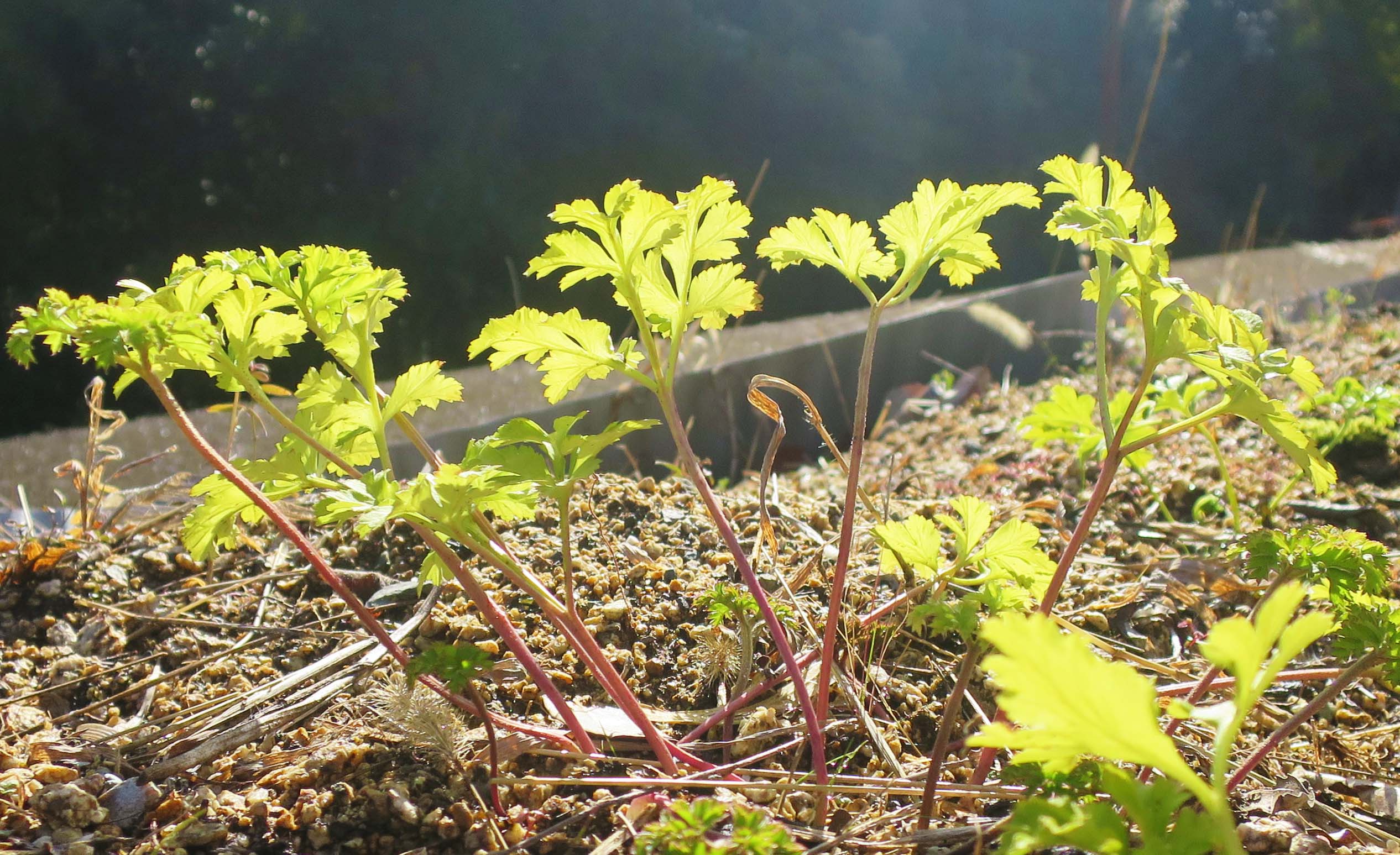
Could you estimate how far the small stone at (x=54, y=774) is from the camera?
4.37 ft

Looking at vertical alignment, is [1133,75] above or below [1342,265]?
above

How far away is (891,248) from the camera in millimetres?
1163

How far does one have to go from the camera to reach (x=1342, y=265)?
264 inches

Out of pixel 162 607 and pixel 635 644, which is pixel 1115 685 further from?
pixel 162 607

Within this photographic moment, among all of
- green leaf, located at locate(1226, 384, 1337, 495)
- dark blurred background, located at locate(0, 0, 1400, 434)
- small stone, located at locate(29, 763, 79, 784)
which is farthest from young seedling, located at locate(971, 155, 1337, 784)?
dark blurred background, located at locate(0, 0, 1400, 434)

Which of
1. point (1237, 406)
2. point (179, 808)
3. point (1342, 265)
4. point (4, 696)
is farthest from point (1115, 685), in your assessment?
point (1342, 265)

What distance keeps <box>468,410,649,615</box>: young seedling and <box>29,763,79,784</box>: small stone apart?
0.79m

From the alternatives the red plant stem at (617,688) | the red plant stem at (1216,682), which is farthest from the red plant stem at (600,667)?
the red plant stem at (1216,682)

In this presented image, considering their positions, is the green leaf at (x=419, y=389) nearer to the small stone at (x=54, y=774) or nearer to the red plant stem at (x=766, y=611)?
the red plant stem at (x=766, y=611)

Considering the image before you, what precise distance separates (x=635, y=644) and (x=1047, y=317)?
3.92m

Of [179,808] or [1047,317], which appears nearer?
[179,808]

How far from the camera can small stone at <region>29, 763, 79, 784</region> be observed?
1.33 meters

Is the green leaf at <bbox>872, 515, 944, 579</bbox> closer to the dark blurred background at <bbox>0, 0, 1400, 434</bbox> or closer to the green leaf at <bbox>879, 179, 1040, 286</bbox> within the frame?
the green leaf at <bbox>879, 179, 1040, 286</bbox>

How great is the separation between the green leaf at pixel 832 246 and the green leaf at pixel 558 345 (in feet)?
0.73
